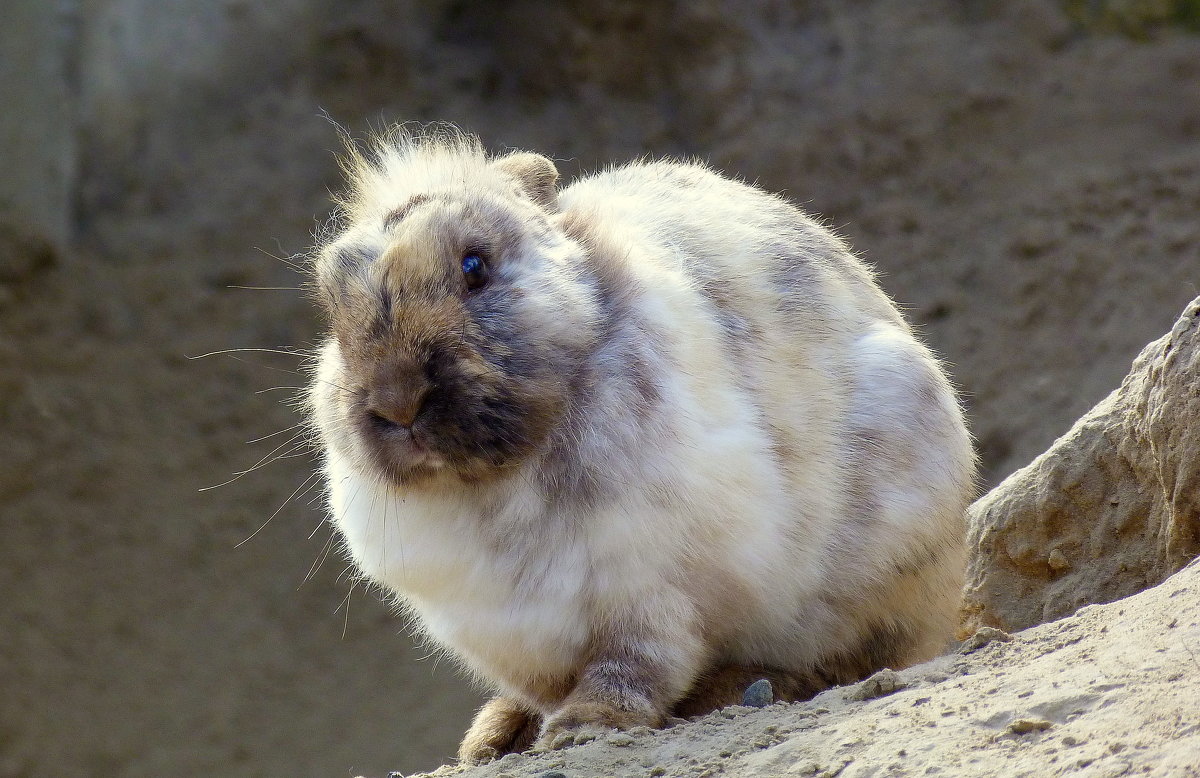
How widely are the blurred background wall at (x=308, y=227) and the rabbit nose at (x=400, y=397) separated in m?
4.29

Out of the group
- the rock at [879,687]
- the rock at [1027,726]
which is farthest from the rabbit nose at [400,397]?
the rock at [1027,726]

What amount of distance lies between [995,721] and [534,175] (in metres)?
2.19

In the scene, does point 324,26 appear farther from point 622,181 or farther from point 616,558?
point 616,558

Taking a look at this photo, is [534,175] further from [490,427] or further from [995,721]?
[995,721]

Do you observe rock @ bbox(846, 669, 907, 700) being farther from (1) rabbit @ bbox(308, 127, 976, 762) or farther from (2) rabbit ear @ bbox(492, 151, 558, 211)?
(2) rabbit ear @ bbox(492, 151, 558, 211)

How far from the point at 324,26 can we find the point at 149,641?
381 centimetres

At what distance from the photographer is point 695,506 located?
3.37 m

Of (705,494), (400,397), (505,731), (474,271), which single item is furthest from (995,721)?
(505,731)

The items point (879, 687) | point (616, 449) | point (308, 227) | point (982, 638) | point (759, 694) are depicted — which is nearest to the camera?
point (879, 687)

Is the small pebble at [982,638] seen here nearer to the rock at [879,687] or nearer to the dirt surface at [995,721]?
the dirt surface at [995,721]

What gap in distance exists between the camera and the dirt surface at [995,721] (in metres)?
2.04

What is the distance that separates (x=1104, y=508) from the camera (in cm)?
394

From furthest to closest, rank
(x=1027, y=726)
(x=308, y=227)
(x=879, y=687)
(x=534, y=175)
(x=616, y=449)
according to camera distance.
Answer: (x=308, y=227), (x=534, y=175), (x=616, y=449), (x=879, y=687), (x=1027, y=726)

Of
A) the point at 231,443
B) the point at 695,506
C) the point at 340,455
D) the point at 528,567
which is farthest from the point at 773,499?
the point at 231,443
